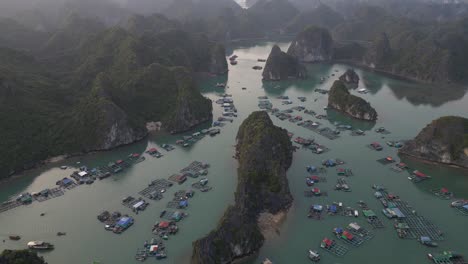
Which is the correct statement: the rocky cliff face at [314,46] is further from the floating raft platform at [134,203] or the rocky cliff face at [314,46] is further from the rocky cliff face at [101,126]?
the floating raft platform at [134,203]

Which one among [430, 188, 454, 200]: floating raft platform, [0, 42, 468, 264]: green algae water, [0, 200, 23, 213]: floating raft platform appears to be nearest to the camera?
[0, 42, 468, 264]: green algae water

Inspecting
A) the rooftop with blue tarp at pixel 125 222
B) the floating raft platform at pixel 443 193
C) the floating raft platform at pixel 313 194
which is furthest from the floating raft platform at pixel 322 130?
the rooftop with blue tarp at pixel 125 222

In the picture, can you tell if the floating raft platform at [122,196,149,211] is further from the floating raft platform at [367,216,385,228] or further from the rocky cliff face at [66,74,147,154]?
the floating raft platform at [367,216,385,228]

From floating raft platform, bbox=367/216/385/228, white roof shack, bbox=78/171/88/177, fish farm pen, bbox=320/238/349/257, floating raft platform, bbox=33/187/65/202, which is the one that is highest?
white roof shack, bbox=78/171/88/177

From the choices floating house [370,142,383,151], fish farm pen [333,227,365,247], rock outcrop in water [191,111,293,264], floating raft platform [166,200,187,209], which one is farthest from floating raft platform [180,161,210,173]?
floating house [370,142,383,151]

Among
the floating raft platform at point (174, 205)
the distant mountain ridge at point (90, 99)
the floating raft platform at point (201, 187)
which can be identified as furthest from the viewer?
the distant mountain ridge at point (90, 99)

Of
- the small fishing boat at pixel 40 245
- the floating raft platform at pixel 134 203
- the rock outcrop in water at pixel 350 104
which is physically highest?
the rock outcrop in water at pixel 350 104

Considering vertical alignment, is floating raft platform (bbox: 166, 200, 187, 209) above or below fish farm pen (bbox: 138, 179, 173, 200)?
below

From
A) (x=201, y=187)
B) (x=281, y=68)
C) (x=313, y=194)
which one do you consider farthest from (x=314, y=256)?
(x=281, y=68)
